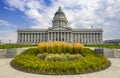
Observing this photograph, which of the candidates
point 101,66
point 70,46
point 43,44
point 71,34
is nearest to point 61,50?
point 70,46

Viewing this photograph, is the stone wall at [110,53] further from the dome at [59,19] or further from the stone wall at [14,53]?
the dome at [59,19]

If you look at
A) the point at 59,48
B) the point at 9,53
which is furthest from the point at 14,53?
the point at 59,48

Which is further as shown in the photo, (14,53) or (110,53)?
(110,53)

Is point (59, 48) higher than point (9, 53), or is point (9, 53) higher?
point (59, 48)

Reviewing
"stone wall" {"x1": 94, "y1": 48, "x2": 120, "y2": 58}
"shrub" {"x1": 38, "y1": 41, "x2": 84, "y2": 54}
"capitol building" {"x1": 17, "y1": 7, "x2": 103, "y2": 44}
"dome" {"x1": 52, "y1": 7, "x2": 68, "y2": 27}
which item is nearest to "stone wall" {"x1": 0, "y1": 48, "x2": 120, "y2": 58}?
"stone wall" {"x1": 94, "y1": 48, "x2": 120, "y2": 58}

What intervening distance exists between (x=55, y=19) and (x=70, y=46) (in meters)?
89.7

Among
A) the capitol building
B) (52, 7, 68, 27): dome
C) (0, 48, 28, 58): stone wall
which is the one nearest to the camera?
(0, 48, 28, 58): stone wall

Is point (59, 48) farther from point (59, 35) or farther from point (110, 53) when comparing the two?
point (59, 35)

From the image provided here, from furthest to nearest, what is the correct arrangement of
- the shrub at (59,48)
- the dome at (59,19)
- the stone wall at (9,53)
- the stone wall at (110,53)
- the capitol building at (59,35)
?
the dome at (59,19) < the capitol building at (59,35) < the stone wall at (110,53) < the stone wall at (9,53) < the shrub at (59,48)

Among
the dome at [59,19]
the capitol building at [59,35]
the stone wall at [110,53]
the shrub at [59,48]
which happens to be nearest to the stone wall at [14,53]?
the stone wall at [110,53]

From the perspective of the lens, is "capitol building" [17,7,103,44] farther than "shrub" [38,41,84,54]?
→ Yes

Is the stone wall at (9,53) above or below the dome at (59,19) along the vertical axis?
below

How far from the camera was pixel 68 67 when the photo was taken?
28.9ft

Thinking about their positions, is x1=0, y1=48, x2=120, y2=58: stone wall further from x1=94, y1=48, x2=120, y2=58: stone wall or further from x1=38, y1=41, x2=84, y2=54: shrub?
x1=38, y1=41, x2=84, y2=54: shrub
